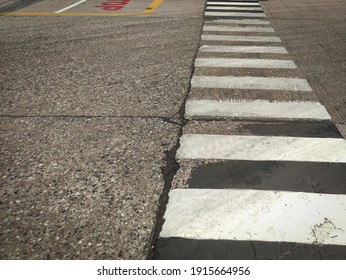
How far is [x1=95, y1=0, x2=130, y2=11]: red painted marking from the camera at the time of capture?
33.0 feet

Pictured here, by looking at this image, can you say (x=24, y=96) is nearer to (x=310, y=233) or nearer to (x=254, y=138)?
(x=254, y=138)

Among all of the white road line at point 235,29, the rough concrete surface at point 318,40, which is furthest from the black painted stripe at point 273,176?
the white road line at point 235,29

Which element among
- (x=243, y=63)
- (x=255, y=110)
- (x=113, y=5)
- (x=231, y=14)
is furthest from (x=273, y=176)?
(x=113, y=5)

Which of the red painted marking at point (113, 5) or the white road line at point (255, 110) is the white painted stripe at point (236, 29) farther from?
the white road line at point (255, 110)

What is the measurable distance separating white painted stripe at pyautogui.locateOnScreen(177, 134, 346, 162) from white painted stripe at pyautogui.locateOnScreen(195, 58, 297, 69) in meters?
2.46

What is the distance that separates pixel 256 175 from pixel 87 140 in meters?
1.85

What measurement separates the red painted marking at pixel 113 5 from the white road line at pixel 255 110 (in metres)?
7.28

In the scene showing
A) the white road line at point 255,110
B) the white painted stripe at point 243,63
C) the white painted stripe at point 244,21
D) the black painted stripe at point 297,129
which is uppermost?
the white painted stripe at point 244,21

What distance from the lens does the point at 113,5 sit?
1055 centimetres

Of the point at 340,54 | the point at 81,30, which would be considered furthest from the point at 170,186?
the point at 81,30

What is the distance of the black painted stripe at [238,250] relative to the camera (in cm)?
213

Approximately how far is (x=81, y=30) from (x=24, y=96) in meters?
3.83

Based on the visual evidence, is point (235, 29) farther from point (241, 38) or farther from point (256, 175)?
point (256, 175)

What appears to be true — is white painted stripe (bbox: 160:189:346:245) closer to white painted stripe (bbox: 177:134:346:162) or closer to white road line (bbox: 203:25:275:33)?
white painted stripe (bbox: 177:134:346:162)
